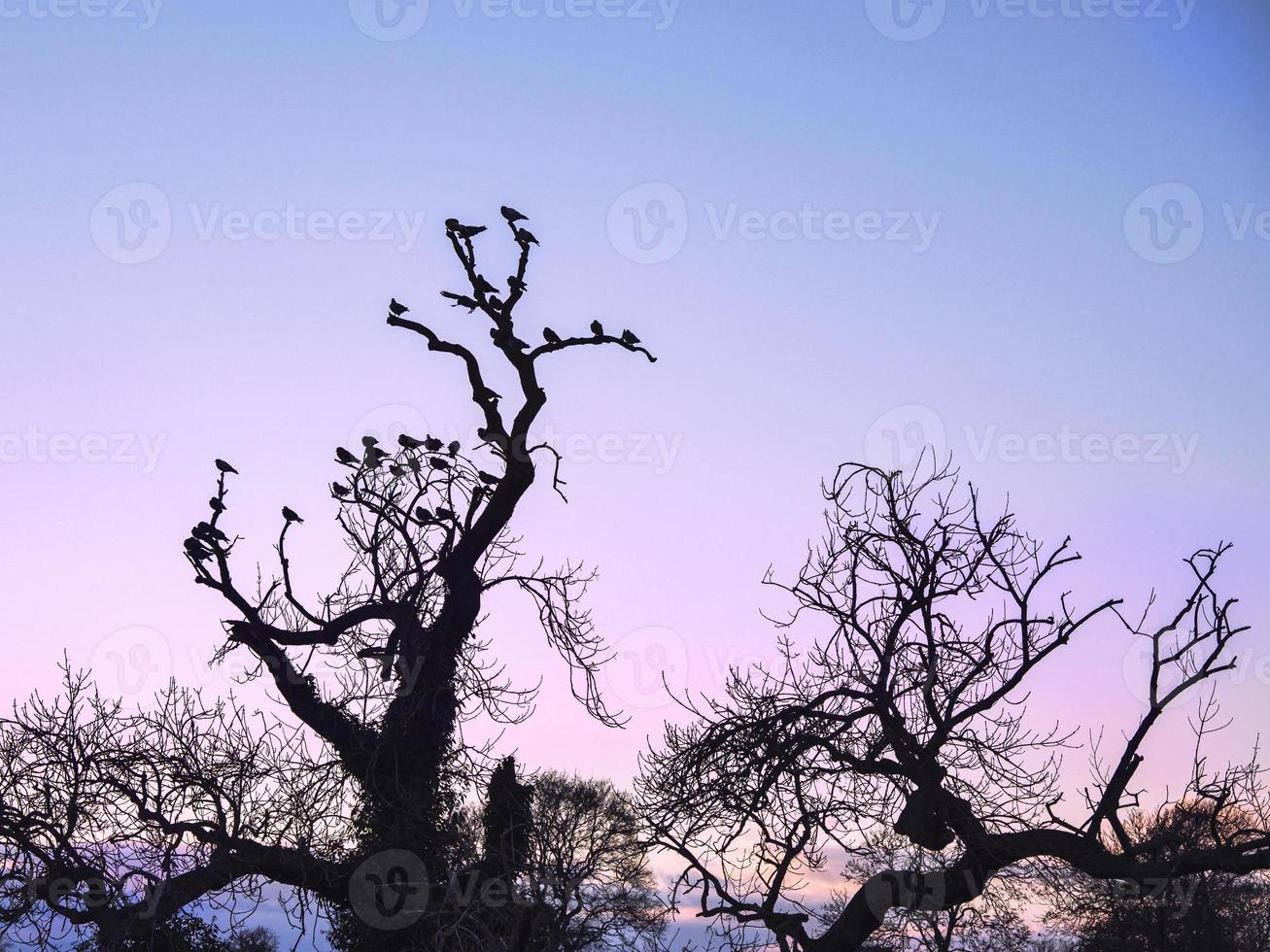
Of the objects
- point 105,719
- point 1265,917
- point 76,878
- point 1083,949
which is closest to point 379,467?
point 105,719

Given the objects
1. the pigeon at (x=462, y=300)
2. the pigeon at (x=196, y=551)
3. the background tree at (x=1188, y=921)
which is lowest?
the background tree at (x=1188, y=921)

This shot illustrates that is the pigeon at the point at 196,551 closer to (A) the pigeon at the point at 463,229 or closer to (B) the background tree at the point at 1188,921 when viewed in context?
(A) the pigeon at the point at 463,229

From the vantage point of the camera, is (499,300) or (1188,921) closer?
(499,300)

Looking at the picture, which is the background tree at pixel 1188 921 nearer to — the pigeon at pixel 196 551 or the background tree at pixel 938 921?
the background tree at pixel 938 921

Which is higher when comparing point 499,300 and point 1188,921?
point 499,300

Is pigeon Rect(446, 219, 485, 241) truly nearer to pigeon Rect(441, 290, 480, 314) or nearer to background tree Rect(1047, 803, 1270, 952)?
pigeon Rect(441, 290, 480, 314)

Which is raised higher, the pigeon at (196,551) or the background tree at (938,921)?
the pigeon at (196,551)

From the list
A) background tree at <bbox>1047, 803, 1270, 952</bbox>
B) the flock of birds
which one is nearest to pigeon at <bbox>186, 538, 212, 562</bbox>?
the flock of birds

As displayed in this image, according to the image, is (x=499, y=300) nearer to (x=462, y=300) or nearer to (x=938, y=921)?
(x=462, y=300)

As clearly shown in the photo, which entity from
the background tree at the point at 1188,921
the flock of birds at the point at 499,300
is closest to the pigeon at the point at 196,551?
the flock of birds at the point at 499,300

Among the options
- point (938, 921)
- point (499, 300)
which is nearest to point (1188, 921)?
point (938, 921)

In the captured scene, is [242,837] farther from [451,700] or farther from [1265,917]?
[1265,917]

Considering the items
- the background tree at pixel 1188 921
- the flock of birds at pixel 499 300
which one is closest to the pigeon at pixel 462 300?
the flock of birds at pixel 499 300

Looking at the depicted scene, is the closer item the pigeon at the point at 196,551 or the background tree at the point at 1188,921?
the pigeon at the point at 196,551
